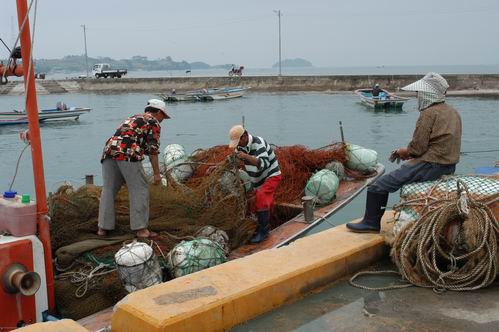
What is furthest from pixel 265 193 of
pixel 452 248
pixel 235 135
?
pixel 452 248

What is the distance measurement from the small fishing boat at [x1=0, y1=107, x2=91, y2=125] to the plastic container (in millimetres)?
25258

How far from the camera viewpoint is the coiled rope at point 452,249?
387 cm

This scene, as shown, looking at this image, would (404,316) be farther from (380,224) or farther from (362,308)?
(380,224)

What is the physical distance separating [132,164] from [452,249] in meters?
3.22

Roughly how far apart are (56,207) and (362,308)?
12.8ft

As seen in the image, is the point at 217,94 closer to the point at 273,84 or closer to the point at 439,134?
the point at 273,84

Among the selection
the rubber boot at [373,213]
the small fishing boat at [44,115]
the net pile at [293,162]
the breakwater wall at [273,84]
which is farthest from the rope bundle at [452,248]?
the breakwater wall at [273,84]

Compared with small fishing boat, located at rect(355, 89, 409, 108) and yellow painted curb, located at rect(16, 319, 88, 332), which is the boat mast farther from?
small fishing boat, located at rect(355, 89, 409, 108)

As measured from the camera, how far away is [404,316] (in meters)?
3.53

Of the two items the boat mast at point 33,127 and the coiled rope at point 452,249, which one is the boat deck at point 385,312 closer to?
the coiled rope at point 452,249

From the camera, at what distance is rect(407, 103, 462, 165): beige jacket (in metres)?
4.40

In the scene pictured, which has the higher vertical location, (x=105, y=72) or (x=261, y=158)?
(x=105, y=72)

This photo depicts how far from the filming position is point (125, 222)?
19.6 ft

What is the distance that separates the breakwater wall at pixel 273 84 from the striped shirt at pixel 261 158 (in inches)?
1737
